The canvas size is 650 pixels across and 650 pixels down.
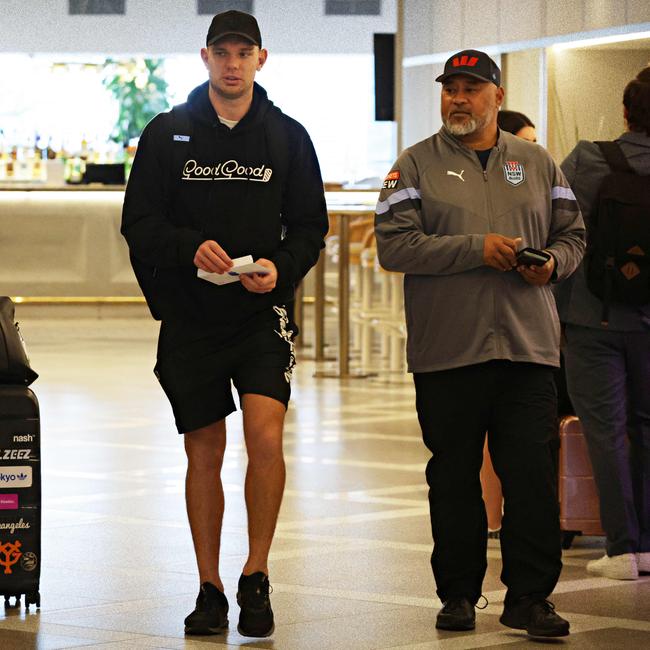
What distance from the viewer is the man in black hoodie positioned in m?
4.29

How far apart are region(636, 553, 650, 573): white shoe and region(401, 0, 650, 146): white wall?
5.20 m

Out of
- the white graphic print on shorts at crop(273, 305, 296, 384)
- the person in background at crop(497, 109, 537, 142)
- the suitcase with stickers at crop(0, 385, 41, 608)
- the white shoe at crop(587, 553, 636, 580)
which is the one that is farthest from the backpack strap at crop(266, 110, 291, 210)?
the white shoe at crop(587, 553, 636, 580)

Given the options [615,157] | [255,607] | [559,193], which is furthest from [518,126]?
[255,607]

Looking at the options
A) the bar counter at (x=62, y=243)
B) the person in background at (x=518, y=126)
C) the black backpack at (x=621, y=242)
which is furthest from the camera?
the bar counter at (x=62, y=243)

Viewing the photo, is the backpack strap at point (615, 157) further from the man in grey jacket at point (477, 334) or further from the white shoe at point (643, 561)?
the white shoe at point (643, 561)

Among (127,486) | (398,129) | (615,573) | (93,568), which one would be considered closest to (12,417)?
(93,568)

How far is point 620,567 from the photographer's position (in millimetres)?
5102

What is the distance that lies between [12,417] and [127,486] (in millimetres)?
2541

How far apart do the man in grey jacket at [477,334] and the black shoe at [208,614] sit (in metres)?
0.57

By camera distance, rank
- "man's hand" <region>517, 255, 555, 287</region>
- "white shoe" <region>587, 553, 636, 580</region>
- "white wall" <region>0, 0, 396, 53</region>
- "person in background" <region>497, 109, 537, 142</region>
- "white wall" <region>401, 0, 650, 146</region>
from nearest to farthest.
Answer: "man's hand" <region>517, 255, 555, 287</region> → "white shoe" <region>587, 553, 636, 580</region> → "person in background" <region>497, 109, 537, 142</region> → "white wall" <region>401, 0, 650, 146</region> → "white wall" <region>0, 0, 396, 53</region>

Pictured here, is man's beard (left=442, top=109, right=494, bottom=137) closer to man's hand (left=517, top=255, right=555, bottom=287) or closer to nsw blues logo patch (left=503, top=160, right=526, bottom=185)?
nsw blues logo patch (left=503, top=160, right=526, bottom=185)

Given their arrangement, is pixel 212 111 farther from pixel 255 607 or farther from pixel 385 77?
pixel 385 77

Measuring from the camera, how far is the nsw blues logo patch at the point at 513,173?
436 centimetres

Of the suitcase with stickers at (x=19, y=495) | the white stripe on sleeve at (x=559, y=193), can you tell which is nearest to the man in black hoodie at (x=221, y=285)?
the suitcase with stickers at (x=19, y=495)
